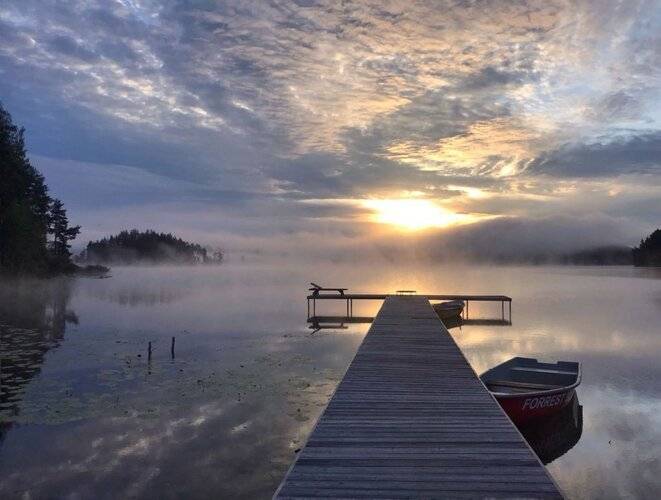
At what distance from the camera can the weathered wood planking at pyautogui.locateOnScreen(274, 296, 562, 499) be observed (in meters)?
5.99

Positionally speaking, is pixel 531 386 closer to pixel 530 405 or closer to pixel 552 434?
pixel 552 434

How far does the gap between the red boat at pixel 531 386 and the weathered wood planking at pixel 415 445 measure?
2.11 meters

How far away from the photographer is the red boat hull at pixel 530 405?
44.8 ft

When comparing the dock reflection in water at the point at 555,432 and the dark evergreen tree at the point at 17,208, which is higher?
the dark evergreen tree at the point at 17,208

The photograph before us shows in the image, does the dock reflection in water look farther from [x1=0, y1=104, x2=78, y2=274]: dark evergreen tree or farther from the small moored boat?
[x1=0, y1=104, x2=78, y2=274]: dark evergreen tree

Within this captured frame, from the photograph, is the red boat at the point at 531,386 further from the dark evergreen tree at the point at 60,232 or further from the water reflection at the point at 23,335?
the dark evergreen tree at the point at 60,232

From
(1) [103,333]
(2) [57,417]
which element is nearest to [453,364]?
(2) [57,417]

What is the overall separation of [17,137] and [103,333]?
4470cm

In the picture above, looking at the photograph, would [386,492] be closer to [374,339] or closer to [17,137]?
[374,339]

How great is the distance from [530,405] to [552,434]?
5.79 feet

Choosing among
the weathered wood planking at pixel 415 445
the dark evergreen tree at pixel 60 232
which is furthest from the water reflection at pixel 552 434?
the dark evergreen tree at pixel 60 232

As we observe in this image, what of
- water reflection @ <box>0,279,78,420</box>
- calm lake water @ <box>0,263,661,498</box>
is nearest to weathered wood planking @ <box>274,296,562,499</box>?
calm lake water @ <box>0,263,661,498</box>

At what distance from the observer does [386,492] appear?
19.3ft

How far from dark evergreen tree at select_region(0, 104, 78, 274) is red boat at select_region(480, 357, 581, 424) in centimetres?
5554
